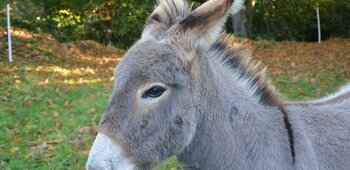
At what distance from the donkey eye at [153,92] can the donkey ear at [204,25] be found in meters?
0.25

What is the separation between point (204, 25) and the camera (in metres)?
2.62

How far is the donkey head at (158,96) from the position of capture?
8.29ft

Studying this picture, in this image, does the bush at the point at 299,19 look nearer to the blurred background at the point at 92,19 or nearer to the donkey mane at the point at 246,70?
the blurred background at the point at 92,19

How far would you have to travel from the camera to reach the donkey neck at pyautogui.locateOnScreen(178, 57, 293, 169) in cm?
277

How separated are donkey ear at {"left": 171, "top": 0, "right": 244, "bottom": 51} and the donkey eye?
0.25 metres

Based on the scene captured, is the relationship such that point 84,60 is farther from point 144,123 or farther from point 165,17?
point 144,123

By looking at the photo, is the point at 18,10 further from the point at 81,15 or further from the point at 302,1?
the point at 302,1

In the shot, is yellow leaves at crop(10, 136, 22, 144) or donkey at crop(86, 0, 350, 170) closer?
donkey at crop(86, 0, 350, 170)

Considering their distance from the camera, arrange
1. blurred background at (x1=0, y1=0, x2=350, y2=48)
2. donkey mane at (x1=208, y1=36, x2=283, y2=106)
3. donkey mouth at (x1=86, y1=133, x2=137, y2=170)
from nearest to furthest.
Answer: donkey mouth at (x1=86, y1=133, x2=137, y2=170) < donkey mane at (x1=208, y1=36, x2=283, y2=106) < blurred background at (x1=0, y1=0, x2=350, y2=48)

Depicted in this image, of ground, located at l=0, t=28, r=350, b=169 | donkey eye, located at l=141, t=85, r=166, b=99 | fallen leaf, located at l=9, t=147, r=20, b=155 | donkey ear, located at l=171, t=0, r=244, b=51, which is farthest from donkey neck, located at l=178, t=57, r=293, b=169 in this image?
fallen leaf, located at l=9, t=147, r=20, b=155

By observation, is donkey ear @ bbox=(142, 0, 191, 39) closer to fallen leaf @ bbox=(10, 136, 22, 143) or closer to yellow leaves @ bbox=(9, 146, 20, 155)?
yellow leaves @ bbox=(9, 146, 20, 155)

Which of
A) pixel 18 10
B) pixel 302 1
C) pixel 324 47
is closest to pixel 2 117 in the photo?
pixel 18 10

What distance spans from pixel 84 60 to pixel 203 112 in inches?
421

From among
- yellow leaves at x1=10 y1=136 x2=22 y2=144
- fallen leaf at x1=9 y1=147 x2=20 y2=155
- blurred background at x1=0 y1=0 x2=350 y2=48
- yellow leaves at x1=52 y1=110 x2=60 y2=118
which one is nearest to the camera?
fallen leaf at x1=9 y1=147 x2=20 y2=155
